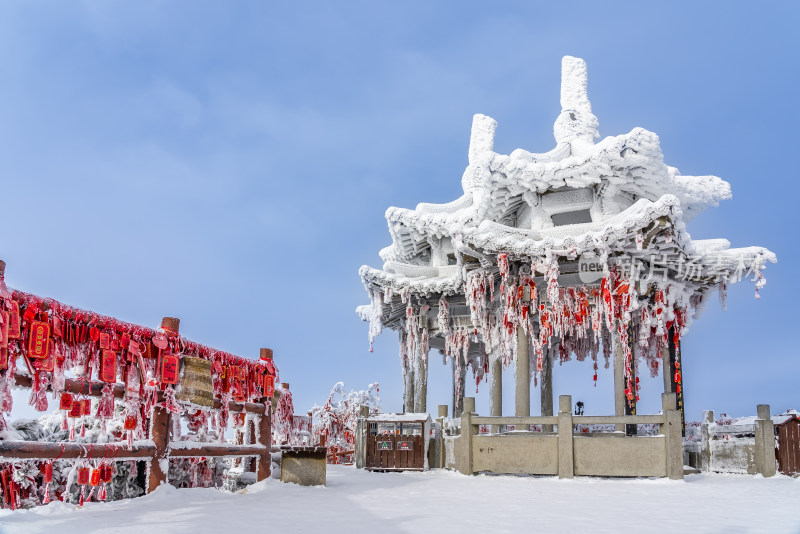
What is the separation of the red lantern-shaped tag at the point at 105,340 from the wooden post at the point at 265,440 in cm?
452

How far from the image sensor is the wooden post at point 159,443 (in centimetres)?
942

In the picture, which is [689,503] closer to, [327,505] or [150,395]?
[327,505]

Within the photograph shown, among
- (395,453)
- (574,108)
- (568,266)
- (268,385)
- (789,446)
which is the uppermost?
(574,108)

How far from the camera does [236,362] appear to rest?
1173 centimetres

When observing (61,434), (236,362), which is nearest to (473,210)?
(236,362)

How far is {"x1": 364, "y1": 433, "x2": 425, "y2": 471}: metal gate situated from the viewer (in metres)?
17.4

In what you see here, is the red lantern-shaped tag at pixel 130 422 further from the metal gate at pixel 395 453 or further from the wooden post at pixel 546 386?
the wooden post at pixel 546 386

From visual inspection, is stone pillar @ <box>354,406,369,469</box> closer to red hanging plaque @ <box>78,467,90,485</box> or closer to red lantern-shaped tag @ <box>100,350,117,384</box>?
red lantern-shaped tag @ <box>100,350,117,384</box>

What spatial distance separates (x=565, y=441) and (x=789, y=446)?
5957mm

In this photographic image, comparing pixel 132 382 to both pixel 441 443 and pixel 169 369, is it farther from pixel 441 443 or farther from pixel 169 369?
pixel 441 443

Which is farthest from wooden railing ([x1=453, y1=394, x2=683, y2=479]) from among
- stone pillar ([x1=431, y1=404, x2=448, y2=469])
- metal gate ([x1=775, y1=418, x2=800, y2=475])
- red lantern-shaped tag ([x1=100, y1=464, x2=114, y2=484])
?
red lantern-shaped tag ([x1=100, y1=464, x2=114, y2=484])

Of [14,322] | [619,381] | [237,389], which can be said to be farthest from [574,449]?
[14,322]

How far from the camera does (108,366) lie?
8648 millimetres

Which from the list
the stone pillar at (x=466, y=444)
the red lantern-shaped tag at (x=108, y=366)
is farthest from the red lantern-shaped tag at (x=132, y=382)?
the stone pillar at (x=466, y=444)
